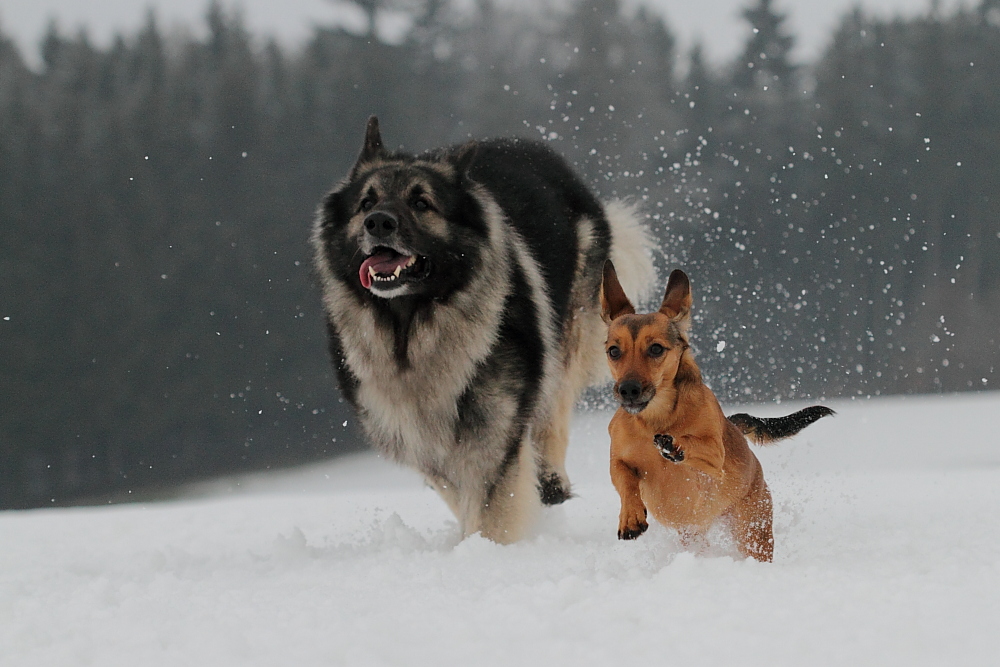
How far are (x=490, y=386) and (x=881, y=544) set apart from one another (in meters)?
1.89

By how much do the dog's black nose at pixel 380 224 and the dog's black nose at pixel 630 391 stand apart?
1.31 m

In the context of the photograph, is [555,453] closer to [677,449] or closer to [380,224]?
[380,224]

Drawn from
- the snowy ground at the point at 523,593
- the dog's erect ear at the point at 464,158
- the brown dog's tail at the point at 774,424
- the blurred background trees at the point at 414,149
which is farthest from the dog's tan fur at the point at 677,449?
the blurred background trees at the point at 414,149

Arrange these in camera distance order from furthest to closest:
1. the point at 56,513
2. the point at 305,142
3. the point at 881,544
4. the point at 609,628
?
the point at 305,142
the point at 56,513
the point at 881,544
the point at 609,628

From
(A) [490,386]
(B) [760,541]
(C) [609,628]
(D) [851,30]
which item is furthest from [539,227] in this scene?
(D) [851,30]

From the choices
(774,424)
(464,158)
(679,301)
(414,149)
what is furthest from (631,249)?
(414,149)

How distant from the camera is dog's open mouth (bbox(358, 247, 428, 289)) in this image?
4.48 metres

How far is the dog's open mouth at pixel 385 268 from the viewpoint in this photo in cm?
448

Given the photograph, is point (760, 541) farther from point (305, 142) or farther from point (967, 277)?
point (967, 277)

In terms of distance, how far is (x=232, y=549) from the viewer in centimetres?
525

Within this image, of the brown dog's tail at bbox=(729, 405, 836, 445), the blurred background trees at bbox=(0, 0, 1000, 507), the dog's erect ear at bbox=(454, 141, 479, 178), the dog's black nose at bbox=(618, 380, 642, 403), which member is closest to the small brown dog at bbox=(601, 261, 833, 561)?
the dog's black nose at bbox=(618, 380, 642, 403)

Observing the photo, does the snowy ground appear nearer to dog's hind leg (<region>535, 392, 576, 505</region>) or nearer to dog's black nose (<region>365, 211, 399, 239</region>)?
dog's hind leg (<region>535, 392, 576, 505</region>)

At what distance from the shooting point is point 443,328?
475cm

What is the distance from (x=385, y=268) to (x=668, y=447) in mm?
1590
